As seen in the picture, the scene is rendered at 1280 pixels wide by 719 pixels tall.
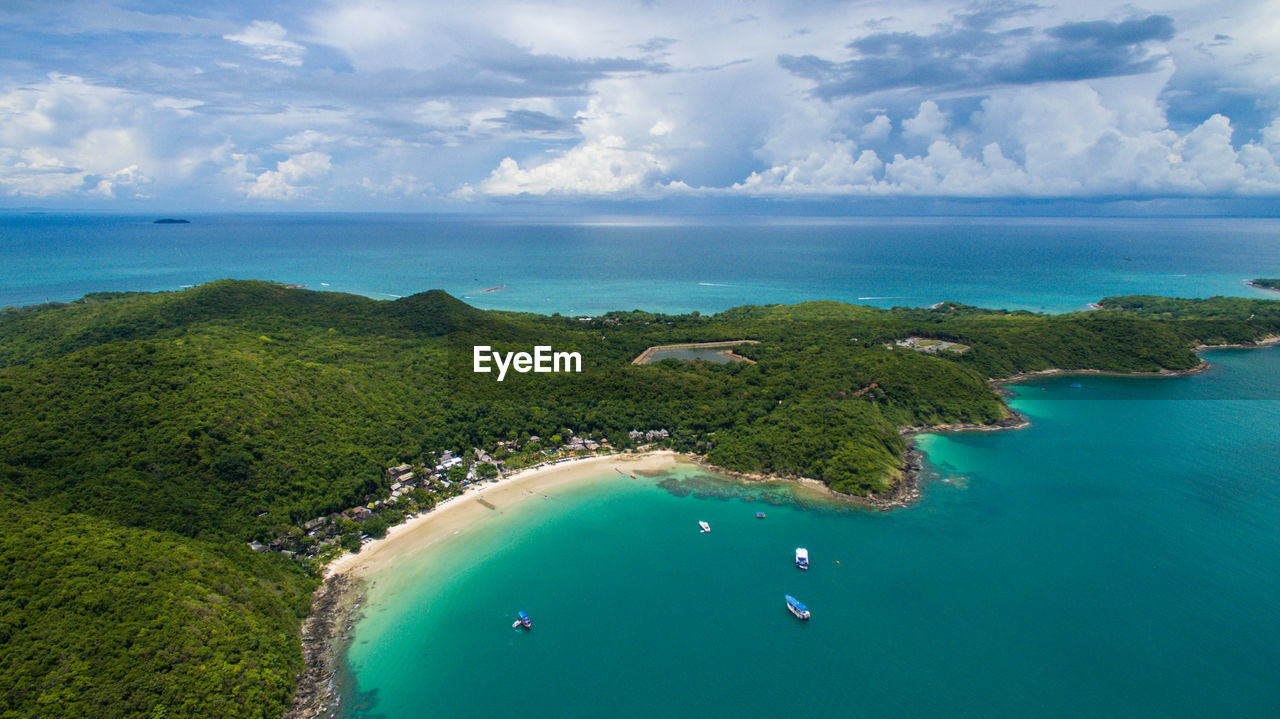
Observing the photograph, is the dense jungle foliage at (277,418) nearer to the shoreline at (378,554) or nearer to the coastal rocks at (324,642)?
the coastal rocks at (324,642)

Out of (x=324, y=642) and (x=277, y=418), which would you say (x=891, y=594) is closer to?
(x=324, y=642)

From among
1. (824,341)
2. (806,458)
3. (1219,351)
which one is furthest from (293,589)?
(1219,351)

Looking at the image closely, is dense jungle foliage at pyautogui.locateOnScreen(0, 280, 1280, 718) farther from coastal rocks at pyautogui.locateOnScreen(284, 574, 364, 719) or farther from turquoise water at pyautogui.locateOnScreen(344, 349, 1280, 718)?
turquoise water at pyautogui.locateOnScreen(344, 349, 1280, 718)

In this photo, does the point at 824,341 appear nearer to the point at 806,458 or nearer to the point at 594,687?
the point at 806,458

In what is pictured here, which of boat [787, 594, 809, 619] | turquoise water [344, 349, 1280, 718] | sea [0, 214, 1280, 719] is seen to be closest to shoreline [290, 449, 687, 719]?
sea [0, 214, 1280, 719]

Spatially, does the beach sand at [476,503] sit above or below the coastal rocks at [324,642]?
above

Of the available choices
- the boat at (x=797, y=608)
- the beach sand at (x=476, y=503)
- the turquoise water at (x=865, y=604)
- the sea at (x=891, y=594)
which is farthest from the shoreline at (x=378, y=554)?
the boat at (x=797, y=608)
